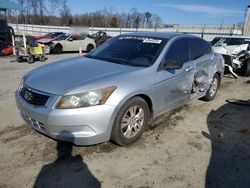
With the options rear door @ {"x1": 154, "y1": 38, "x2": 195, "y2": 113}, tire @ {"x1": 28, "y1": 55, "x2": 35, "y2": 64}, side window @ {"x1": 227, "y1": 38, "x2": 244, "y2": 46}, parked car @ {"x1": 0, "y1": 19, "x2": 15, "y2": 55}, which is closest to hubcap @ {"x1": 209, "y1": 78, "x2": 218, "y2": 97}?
rear door @ {"x1": 154, "y1": 38, "x2": 195, "y2": 113}

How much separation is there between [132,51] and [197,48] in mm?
1714

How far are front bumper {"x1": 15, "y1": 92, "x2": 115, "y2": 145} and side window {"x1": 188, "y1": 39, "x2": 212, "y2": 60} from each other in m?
2.63

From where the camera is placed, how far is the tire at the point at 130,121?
3.44 metres

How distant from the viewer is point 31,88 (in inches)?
134

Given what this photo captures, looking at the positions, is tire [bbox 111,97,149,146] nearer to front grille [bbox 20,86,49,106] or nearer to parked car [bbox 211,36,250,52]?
front grille [bbox 20,86,49,106]

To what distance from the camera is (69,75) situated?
11.7ft

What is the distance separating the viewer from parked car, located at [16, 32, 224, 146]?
3.13 meters

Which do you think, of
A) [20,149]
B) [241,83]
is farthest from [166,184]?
[241,83]

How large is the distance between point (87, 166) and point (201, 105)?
357cm

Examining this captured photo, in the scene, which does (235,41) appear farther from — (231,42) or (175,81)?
(175,81)

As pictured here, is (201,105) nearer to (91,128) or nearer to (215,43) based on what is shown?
(91,128)

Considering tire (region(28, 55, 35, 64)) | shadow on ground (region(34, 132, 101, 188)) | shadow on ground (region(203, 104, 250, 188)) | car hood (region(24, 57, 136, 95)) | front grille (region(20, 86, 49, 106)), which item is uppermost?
car hood (region(24, 57, 136, 95))

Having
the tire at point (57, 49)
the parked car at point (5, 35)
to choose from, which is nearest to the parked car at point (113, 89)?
the tire at point (57, 49)

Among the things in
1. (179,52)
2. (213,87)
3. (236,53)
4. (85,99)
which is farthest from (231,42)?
(85,99)
